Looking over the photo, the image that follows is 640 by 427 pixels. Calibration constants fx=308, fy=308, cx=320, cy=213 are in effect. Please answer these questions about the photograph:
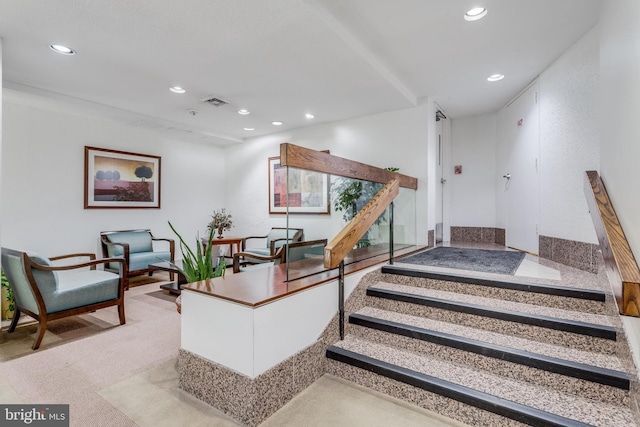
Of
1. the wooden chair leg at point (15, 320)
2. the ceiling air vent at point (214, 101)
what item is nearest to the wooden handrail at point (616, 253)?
the ceiling air vent at point (214, 101)

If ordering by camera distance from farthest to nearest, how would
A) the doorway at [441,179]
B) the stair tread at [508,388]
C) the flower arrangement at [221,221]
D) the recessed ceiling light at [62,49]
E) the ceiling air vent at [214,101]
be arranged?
the flower arrangement at [221,221] → the doorway at [441,179] → the ceiling air vent at [214,101] → the recessed ceiling light at [62,49] → the stair tread at [508,388]

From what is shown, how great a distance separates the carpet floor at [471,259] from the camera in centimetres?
307

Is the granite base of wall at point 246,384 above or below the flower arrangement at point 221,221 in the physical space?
below

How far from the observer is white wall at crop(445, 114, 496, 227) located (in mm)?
5289

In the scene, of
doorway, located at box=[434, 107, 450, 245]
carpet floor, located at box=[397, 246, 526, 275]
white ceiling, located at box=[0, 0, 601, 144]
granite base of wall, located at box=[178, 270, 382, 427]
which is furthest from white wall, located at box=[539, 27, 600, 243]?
granite base of wall, located at box=[178, 270, 382, 427]

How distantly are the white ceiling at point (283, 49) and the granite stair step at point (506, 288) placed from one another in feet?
7.13

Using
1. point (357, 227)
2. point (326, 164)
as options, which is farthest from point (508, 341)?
point (326, 164)

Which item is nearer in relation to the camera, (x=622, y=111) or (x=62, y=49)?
(x=622, y=111)

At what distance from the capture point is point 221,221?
643cm

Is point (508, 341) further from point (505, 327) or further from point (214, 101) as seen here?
point (214, 101)

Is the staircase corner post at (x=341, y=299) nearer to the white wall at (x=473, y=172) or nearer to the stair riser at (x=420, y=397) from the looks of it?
the stair riser at (x=420, y=397)

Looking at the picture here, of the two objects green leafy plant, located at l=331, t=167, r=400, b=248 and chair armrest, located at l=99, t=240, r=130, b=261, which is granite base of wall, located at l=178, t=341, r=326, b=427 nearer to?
green leafy plant, located at l=331, t=167, r=400, b=248

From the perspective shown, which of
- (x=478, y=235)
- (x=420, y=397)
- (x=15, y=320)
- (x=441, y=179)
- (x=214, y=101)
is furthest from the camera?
(x=478, y=235)

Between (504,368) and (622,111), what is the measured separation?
1.59m
